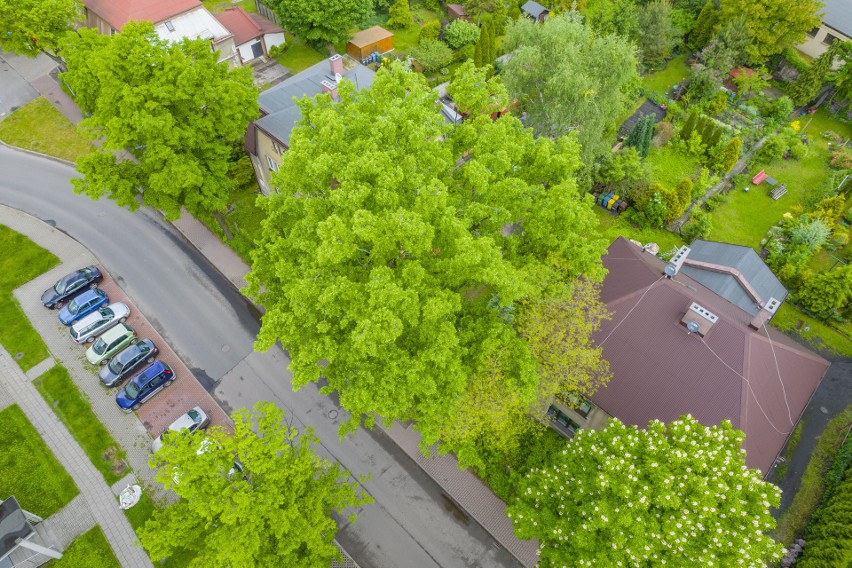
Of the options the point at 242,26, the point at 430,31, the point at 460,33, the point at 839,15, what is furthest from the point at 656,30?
the point at 242,26

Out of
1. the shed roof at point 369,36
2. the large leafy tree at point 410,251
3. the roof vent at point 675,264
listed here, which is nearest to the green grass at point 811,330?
the roof vent at point 675,264

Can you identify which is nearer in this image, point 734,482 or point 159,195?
point 734,482

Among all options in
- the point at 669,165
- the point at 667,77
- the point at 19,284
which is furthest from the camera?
the point at 667,77

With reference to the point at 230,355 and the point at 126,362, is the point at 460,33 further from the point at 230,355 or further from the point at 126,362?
the point at 126,362

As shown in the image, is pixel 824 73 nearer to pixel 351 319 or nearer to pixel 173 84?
pixel 351 319

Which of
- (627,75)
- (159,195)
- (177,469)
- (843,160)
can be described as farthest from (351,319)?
(843,160)

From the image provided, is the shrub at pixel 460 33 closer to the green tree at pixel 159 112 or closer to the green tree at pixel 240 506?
the green tree at pixel 159 112
